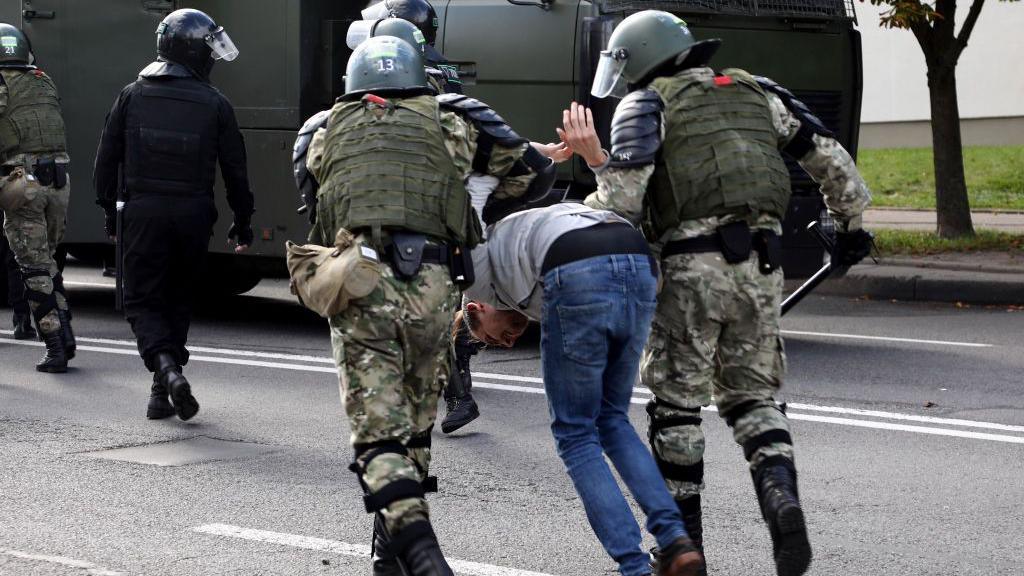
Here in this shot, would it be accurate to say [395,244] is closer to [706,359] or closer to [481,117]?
[481,117]

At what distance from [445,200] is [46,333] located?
215 inches

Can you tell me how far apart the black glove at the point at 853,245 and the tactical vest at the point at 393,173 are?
147cm

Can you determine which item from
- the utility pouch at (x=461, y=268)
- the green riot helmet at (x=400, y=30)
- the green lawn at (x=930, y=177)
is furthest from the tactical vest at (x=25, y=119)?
the green lawn at (x=930, y=177)

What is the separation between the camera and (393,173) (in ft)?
13.9

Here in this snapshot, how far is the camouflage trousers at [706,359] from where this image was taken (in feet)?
15.5

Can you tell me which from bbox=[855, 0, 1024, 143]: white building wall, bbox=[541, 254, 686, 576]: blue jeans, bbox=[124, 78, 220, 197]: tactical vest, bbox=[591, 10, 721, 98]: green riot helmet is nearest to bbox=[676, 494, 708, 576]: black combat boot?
bbox=[541, 254, 686, 576]: blue jeans

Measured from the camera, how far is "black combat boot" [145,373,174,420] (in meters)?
7.61

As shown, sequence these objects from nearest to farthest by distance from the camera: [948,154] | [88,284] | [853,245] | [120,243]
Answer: [853,245] → [120,243] → [88,284] → [948,154]

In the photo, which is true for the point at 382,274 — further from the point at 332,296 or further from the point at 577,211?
the point at 577,211

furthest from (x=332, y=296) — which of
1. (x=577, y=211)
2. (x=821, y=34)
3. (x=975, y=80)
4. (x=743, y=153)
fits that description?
(x=975, y=80)

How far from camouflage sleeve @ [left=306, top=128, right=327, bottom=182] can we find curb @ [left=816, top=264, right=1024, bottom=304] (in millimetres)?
9172

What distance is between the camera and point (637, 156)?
→ 462 cm

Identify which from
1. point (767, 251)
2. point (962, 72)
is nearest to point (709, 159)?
point (767, 251)

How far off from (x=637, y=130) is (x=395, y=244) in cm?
88
